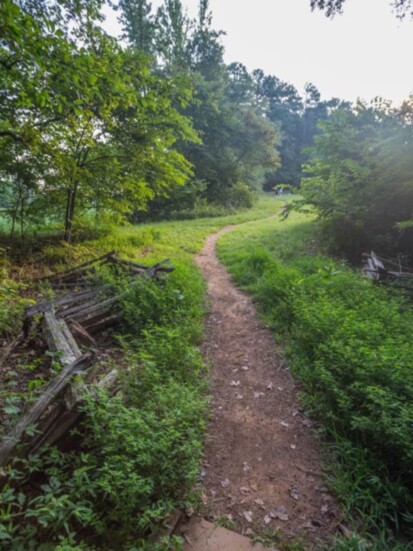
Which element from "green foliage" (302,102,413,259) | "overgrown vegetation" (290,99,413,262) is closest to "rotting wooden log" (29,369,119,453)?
"green foliage" (302,102,413,259)

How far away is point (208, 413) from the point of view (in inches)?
134

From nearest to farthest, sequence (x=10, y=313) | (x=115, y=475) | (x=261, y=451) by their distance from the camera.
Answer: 1. (x=115, y=475)
2. (x=261, y=451)
3. (x=10, y=313)

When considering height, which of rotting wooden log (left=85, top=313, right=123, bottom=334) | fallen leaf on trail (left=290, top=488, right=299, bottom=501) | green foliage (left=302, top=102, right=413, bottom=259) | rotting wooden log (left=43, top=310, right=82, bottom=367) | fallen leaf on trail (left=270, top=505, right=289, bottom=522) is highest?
green foliage (left=302, top=102, right=413, bottom=259)

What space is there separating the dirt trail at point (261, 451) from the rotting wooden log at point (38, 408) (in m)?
1.66

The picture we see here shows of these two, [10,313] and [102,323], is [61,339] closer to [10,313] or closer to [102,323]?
[102,323]

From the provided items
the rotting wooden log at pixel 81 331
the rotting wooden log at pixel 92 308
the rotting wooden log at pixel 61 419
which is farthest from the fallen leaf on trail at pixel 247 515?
the rotting wooden log at pixel 92 308

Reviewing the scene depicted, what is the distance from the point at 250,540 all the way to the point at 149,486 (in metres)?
0.93

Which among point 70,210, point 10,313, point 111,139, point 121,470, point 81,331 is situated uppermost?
point 111,139

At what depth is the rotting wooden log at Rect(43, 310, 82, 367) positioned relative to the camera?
3.40 meters

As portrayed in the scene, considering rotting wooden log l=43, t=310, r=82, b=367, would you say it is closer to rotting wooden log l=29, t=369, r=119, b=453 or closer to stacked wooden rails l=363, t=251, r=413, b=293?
rotting wooden log l=29, t=369, r=119, b=453

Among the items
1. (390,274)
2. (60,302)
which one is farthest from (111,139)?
(390,274)

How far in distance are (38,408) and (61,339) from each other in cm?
138

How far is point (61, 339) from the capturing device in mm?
3768

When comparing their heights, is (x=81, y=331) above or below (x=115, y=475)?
above
